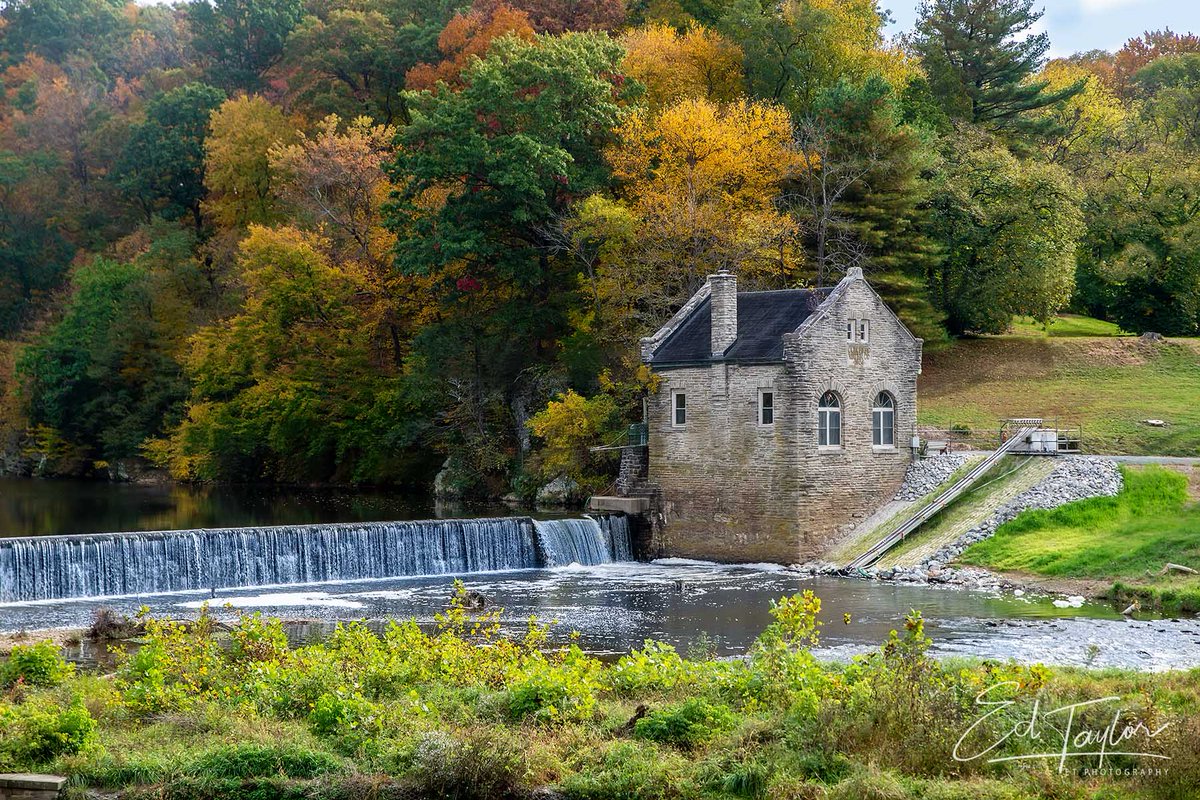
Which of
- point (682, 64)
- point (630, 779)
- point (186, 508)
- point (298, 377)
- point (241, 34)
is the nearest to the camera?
point (630, 779)

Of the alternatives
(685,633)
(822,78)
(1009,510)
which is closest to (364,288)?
(822,78)

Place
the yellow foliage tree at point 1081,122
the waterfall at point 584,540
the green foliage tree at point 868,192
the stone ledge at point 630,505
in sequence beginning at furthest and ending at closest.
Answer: the yellow foliage tree at point 1081,122, the green foliage tree at point 868,192, the stone ledge at point 630,505, the waterfall at point 584,540

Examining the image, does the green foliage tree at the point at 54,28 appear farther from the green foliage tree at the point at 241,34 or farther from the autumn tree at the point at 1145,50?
the autumn tree at the point at 1145,50

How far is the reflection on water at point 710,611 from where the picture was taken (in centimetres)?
2830

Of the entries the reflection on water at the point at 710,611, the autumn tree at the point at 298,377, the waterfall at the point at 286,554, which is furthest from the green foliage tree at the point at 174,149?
the reflection on water at the point at 710,611

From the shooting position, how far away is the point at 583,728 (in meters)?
17.8

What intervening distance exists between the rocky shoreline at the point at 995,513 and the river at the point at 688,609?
902 mm

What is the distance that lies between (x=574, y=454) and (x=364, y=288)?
53.1ft

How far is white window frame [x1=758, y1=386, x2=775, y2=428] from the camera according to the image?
41969 millimetres

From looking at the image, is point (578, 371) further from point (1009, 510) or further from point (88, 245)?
point (88, 245)

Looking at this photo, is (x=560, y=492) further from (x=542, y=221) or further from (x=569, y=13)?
(x=569, y=13)

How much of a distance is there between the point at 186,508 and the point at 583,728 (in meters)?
42.5

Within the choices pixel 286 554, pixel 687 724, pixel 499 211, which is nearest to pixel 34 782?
pixel 687 724

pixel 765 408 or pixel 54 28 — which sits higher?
pixel 54 28
